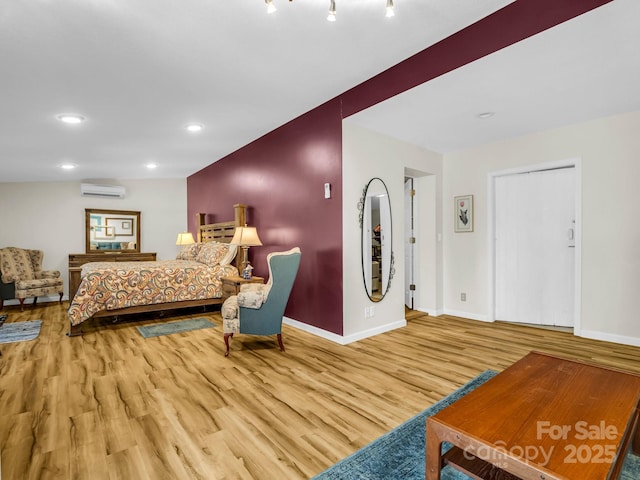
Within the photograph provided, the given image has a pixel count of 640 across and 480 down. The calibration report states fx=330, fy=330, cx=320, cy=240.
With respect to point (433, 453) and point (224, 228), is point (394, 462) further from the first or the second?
point (224, 228)

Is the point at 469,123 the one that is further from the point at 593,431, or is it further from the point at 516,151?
the point at 593,431

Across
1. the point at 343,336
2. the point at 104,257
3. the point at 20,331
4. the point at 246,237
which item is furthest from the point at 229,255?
the point at 104,257

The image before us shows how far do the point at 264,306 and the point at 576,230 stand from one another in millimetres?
3451

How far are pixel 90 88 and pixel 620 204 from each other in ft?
16.8

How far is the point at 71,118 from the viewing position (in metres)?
3.44

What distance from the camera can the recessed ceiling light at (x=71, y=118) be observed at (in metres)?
3.35

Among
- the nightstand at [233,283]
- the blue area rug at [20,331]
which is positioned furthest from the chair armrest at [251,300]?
the blue area rug at [20,331]

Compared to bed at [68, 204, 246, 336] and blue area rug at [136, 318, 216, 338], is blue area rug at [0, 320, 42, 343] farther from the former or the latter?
blue area rug at [136, 318, 216, 338]

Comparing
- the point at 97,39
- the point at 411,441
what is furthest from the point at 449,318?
the point at 97,39

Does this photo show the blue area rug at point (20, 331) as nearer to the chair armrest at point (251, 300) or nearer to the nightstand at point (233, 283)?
the nightstand at point (233, 283)

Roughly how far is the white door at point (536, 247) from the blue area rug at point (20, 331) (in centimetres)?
560

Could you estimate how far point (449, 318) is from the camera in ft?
14.7

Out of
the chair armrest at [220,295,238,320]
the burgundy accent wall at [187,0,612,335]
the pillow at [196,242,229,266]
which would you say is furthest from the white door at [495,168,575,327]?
the pillow at [196,242,229,266]

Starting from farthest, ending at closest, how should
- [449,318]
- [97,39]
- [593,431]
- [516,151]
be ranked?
1. [449,318]
2. [516,151]
3. [97,39]
4. [593,431]
